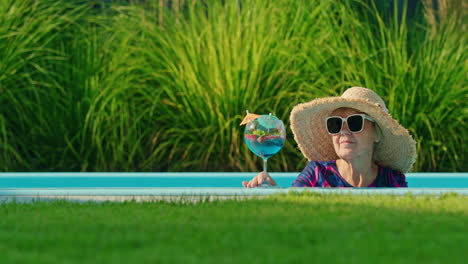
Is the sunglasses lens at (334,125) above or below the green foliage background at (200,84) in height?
above

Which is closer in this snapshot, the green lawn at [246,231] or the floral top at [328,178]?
the green lawn at [246,231]

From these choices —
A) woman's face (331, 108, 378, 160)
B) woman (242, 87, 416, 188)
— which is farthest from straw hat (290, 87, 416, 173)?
woman's face (331, 108, 378, 160)

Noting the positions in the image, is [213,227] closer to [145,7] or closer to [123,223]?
[123,223]

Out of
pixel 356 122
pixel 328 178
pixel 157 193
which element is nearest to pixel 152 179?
pixel 328 178

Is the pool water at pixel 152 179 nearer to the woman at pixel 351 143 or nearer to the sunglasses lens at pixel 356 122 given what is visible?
the woman at pixel 351 143

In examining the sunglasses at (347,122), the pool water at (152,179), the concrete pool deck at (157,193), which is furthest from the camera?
the pool water at (152,179)

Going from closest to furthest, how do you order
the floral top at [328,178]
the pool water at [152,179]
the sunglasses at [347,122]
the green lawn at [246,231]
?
1. the green lawn at [246,231]
2. the sunglasses at [347,122]
3. the floral top at [328,178]
4. the pool water at [152,179]

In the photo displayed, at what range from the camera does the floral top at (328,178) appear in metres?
4.92

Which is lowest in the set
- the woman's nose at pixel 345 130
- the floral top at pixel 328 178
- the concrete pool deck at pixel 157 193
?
the floral top at pixel 328 178

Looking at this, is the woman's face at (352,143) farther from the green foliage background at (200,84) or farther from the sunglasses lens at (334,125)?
the green foliage background at (200,84)

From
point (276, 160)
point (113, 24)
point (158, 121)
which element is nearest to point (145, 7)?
point (113, 24)

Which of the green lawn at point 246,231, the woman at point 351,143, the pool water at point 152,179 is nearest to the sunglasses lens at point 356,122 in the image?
the woman at point 351,143

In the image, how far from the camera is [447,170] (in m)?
7.14

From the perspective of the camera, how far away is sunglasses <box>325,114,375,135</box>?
4684 mm
